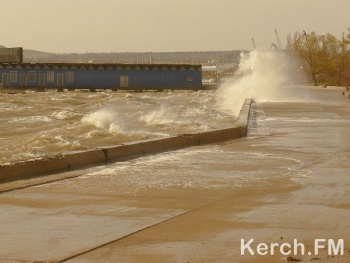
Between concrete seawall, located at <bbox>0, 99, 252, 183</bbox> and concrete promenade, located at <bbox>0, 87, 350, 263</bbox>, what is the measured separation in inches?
11.4

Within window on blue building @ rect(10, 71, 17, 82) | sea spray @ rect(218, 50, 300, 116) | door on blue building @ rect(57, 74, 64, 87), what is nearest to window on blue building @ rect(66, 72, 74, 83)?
door on blue building @ rect(57, 74, 64, 87)

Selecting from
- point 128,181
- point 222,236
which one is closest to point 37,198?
point 128,181

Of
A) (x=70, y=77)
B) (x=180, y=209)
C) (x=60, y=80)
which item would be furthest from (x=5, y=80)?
(x=180, y=209)

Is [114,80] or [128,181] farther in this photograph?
[114,80]

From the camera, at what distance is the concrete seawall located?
11.2 metres

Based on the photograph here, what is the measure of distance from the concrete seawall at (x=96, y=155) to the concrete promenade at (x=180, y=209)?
0.95ft

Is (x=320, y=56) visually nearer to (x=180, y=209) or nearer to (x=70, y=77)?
(x=70, y=77)

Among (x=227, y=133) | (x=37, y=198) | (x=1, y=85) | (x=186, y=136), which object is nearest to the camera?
(x=37, y=198)

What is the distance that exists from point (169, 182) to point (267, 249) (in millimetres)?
4251

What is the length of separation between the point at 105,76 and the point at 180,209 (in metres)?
101

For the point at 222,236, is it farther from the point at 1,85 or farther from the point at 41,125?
the point at 1,85

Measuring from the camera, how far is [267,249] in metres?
6.71

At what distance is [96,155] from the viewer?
13.0 m

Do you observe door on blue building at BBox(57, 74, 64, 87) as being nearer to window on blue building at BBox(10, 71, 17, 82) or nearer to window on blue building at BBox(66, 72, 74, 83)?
window on blue building at BBox(66, 72, 74, 83)
